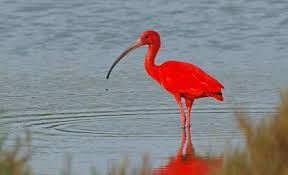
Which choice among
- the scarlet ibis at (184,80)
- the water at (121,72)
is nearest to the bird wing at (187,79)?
the scarlet ibis at (184,80)

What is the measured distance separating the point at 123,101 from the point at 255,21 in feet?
22.1

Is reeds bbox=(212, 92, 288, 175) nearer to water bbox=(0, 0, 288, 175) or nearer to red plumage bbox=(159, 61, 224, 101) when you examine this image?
water bbox=(0, 0, 288, 175)

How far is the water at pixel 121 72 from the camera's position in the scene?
35.6ft

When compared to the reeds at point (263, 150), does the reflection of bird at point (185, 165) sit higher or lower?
lower

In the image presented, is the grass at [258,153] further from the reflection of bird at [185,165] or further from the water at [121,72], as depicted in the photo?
the reflection of bird at [185,165]

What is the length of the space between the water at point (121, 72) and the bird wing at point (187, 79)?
333mm

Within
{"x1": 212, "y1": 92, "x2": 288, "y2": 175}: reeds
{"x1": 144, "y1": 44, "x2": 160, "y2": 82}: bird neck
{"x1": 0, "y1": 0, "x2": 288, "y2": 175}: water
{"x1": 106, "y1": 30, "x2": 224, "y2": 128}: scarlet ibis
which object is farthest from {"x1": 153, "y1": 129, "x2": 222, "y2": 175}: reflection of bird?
{"x1": 144, "y1": 44, "x2": 160, "y2": 82}: bird neck

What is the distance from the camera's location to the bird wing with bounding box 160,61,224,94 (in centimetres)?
1180

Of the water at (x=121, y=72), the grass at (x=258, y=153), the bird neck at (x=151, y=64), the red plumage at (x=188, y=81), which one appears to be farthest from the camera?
the bird neck at (x=151, y=64)

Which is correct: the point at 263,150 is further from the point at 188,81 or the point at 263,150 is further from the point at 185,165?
the point at 188,81

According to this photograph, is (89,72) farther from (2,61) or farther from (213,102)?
(213,102)

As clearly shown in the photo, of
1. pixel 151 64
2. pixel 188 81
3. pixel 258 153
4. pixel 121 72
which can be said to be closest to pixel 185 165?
pixel 188 81

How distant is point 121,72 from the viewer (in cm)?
1509

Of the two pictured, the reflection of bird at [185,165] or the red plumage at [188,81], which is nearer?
the reflection of bird at [185,165]
